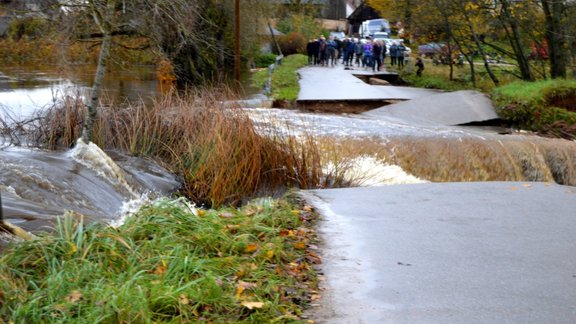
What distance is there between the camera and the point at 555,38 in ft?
94.2

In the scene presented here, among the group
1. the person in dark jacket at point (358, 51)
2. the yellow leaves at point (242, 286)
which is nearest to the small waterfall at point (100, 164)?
the yellow leaves at point (242, 286)

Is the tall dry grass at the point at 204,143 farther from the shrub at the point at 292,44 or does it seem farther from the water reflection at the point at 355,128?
the shrub at the point at 292,44

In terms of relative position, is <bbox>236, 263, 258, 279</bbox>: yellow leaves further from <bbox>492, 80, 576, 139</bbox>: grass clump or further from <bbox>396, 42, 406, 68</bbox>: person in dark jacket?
<bbox>396, 42, 406, 68</bbox>: person in dark jacket

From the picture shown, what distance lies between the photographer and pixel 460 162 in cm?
1518

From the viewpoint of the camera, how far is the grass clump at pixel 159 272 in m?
4.98

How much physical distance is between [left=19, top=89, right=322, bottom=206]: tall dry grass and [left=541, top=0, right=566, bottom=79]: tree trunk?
18144 millimetres

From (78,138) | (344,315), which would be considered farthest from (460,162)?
(344,315)

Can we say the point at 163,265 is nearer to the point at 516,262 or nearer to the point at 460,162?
the point at 516,262

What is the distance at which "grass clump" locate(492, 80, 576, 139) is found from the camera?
22.3m

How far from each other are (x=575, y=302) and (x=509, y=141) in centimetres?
1067

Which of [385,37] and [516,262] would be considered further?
[385,37]

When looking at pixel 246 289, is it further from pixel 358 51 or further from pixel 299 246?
pixel 358 51

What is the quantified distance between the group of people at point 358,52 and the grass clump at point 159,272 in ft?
114

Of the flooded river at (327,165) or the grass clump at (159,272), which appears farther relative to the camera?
the flooded river at (327,165)
